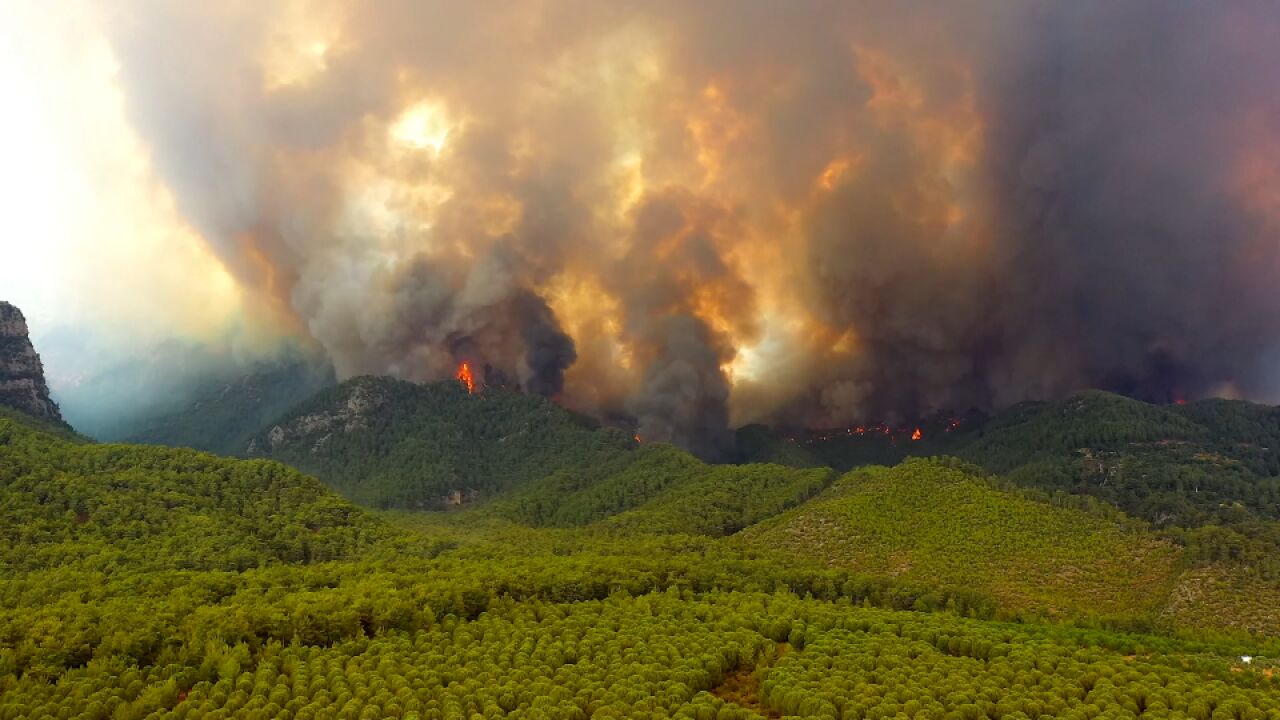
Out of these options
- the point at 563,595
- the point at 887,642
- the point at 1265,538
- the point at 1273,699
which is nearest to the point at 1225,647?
the point at 1273,699

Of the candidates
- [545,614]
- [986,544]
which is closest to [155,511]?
[545,614]

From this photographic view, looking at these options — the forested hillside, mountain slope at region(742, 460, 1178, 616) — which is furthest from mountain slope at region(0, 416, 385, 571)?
mountain slope at region(742, 460, 1178, 616)

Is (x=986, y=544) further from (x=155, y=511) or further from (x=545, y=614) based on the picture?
(x=155, y=511)

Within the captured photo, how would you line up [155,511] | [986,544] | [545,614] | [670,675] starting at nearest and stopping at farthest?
[670,675], [545,614], [155,511], [986,544]

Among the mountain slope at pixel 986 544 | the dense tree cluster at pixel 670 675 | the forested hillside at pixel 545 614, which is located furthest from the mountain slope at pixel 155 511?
the mountain slope at pixel 986 544

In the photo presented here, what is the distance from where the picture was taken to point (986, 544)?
16362 cm

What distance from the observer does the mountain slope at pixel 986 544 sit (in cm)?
14225

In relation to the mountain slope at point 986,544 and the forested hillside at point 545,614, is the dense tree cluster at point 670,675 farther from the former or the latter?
the mountain slope at point 986,544

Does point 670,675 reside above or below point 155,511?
below

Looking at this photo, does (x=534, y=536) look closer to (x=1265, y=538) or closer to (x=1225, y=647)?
(x=1225, y=647)

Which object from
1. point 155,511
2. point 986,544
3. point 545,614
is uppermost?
point 155,511

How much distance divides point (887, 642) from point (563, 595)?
49.4 meters

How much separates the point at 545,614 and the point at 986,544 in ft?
309

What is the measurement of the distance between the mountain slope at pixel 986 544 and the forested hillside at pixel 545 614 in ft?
2.06
